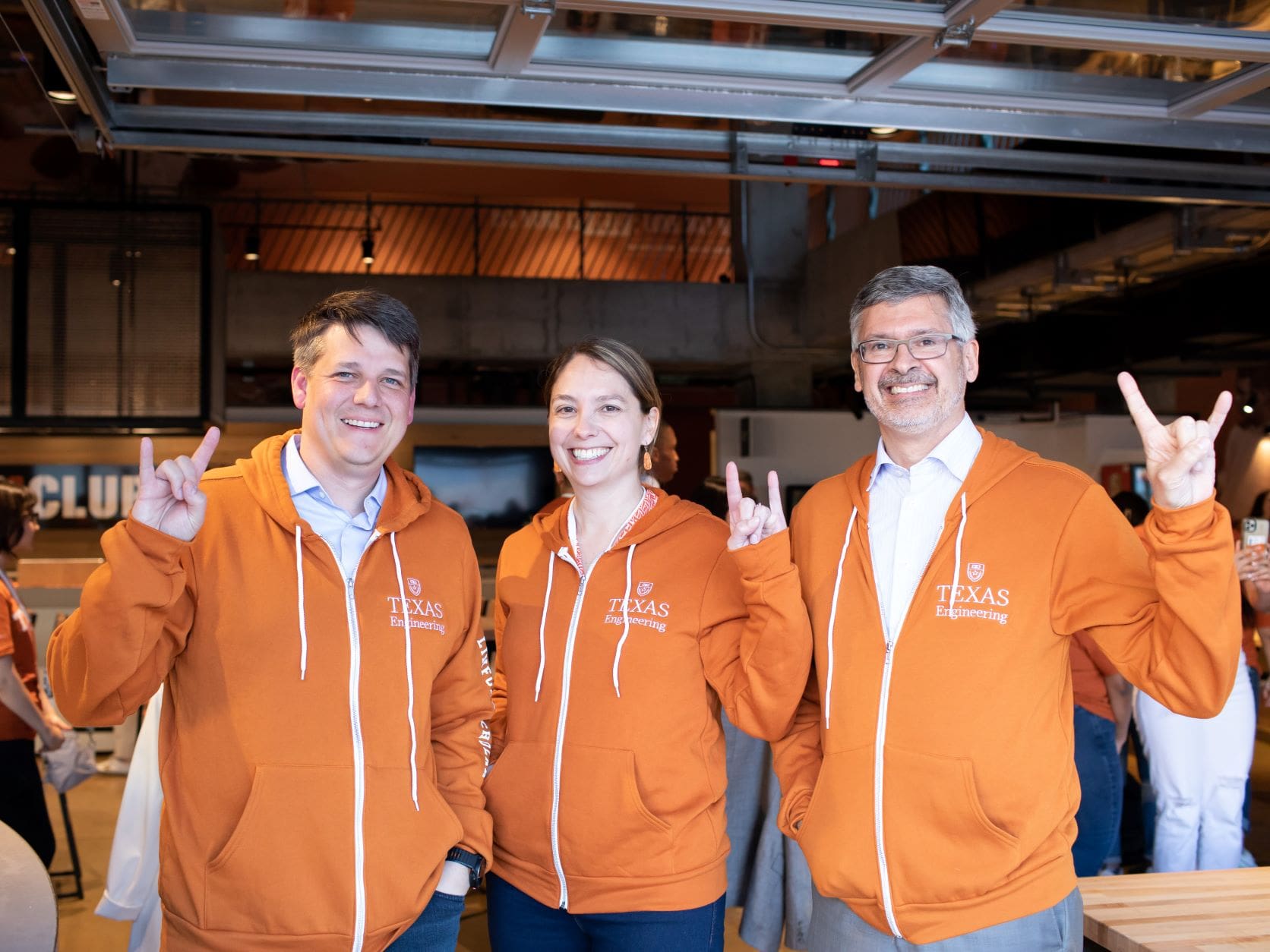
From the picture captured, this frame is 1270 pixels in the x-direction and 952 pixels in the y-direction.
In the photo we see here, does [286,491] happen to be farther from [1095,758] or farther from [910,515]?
[1095,758]

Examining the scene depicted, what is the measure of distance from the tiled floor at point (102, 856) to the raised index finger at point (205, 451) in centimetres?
306

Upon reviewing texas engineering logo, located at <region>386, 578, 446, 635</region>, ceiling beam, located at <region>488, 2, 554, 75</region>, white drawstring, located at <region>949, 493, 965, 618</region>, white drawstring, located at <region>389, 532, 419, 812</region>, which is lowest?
white drawstring, located at <region>389, 532, 419, 812</region>

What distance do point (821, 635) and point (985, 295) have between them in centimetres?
655

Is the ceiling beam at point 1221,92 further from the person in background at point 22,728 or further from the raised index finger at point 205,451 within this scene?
the person in background at point 22,728

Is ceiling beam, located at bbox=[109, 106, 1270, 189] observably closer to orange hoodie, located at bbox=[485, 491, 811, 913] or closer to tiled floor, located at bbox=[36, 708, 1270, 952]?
orange hoodie, located at bbox=[485, 491, 811, 913]

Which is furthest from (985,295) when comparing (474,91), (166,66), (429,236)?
(429,236)

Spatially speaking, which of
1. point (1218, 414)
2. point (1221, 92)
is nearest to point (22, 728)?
A: point (1218, 414)

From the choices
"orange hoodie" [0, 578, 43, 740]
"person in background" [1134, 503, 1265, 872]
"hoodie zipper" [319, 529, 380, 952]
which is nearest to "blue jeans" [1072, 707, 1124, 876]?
"person in background" [1134, 503, 1265, 872]

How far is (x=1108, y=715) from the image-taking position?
4.14m

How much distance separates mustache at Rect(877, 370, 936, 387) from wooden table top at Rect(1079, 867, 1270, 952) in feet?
4.14

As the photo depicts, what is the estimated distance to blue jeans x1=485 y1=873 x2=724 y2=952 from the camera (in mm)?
2215

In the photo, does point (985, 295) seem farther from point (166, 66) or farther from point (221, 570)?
point (221, 570)

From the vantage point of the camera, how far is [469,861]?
85.4 inches

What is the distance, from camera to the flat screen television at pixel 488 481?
37.8 ft
